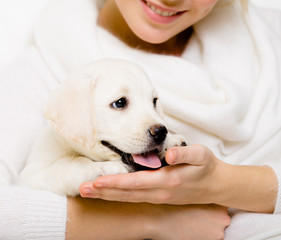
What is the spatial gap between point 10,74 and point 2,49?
440 millimetres

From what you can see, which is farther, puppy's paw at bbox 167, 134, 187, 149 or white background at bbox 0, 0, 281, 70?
white background at bbox 0, 0, 281, 70

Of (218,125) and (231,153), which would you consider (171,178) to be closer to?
(218,125)

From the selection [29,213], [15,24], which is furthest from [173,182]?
[15,24]

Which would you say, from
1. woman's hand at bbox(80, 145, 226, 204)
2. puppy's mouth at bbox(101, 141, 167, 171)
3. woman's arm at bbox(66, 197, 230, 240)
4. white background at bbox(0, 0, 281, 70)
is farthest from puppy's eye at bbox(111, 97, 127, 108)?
white background at bbox(0, 0, 281, 70)

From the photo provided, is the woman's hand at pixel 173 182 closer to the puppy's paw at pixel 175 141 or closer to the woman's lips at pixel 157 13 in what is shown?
the puppy's paw at pixel 175 141

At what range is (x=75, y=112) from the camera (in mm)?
1400

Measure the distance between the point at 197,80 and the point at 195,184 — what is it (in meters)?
0.66

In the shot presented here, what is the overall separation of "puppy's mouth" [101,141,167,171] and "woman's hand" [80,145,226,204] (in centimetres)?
5

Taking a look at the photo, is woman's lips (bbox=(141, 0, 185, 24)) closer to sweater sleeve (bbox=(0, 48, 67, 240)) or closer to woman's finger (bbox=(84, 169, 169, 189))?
sweater sleeve (bbox=(0, 48, 67, 240))

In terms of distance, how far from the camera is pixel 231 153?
2072 mm

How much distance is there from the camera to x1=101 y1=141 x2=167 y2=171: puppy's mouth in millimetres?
1422

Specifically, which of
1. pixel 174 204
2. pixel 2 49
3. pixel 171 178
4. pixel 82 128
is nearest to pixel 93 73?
pixel 82 128

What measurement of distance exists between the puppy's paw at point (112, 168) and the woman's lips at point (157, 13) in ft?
2.80

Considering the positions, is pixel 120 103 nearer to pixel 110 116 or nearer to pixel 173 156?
pixel 110 116
